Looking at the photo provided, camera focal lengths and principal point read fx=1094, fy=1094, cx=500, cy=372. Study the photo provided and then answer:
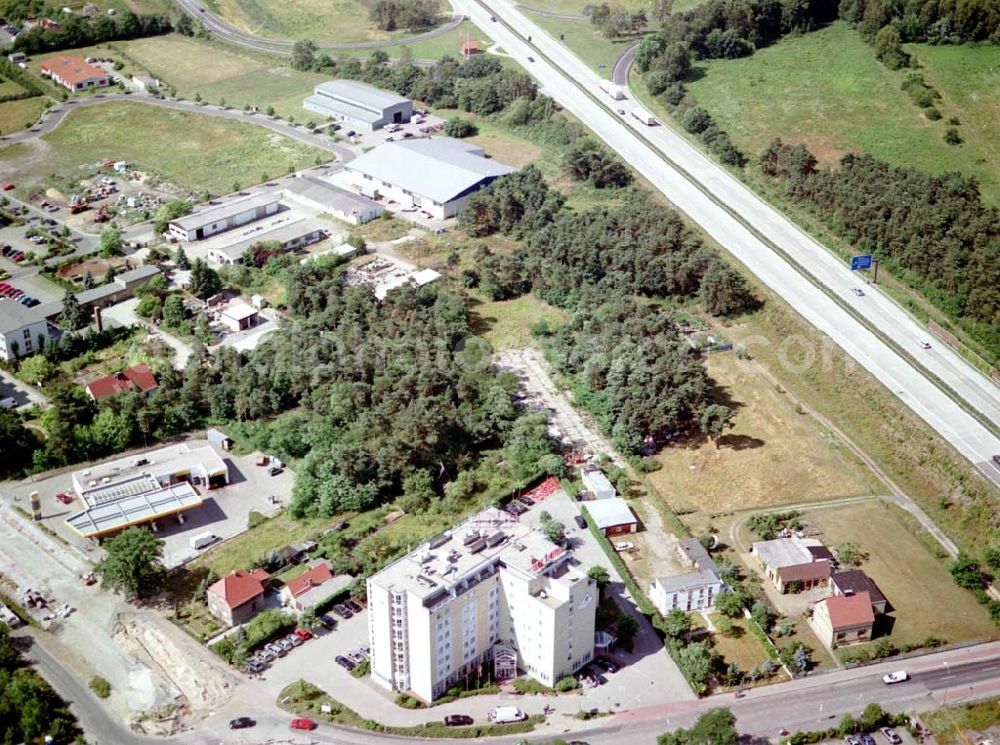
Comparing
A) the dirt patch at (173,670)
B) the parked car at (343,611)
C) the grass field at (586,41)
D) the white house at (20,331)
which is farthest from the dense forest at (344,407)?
the grass field at (586,41)

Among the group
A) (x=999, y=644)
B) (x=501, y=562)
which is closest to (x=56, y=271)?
(x=501, y=562)

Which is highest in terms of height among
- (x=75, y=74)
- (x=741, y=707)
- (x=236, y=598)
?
(x=75, y=74)

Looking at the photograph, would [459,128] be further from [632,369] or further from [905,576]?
[905,576]

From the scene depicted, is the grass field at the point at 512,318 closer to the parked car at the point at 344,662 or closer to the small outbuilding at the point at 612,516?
the small outbuilding at the point at 612,516

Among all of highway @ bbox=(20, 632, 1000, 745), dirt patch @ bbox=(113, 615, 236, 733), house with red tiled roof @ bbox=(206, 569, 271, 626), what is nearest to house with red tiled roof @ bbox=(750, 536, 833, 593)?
Result: highway @ bbox=(20, 632, 1000, 745)

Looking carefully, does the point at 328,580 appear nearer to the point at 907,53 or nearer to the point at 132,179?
the point at 132,179

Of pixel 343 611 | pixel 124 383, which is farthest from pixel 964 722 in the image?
pixel 124 383

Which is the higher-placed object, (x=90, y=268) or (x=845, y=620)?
(x=90, y=268)

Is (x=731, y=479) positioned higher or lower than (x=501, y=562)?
lower
